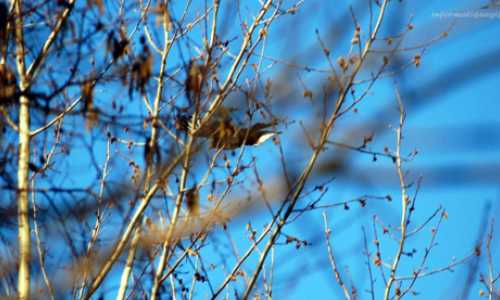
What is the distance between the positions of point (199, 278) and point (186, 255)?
41 cm

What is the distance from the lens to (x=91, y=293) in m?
3.71

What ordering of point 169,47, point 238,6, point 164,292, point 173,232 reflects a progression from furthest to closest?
1. point 169,47
2. point 238,6
3. point 164,292
4. point 173,232

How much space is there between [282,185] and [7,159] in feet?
5.97

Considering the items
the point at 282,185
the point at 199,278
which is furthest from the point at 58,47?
the point at 282,185

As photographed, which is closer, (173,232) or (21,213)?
(173,232)

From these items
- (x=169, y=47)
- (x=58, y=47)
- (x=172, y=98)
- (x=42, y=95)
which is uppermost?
(x=169, y=47)

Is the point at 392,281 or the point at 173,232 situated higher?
the point at 392,281

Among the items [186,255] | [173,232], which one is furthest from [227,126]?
[186,255]

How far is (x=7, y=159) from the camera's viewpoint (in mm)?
3244

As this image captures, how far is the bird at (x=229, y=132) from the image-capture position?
349 cm

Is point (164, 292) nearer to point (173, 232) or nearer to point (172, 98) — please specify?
point (173, 232)

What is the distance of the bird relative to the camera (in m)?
3.49

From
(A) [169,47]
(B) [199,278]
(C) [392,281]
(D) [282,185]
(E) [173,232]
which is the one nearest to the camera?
(D) [282,185]

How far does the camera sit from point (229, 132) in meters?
3.50
